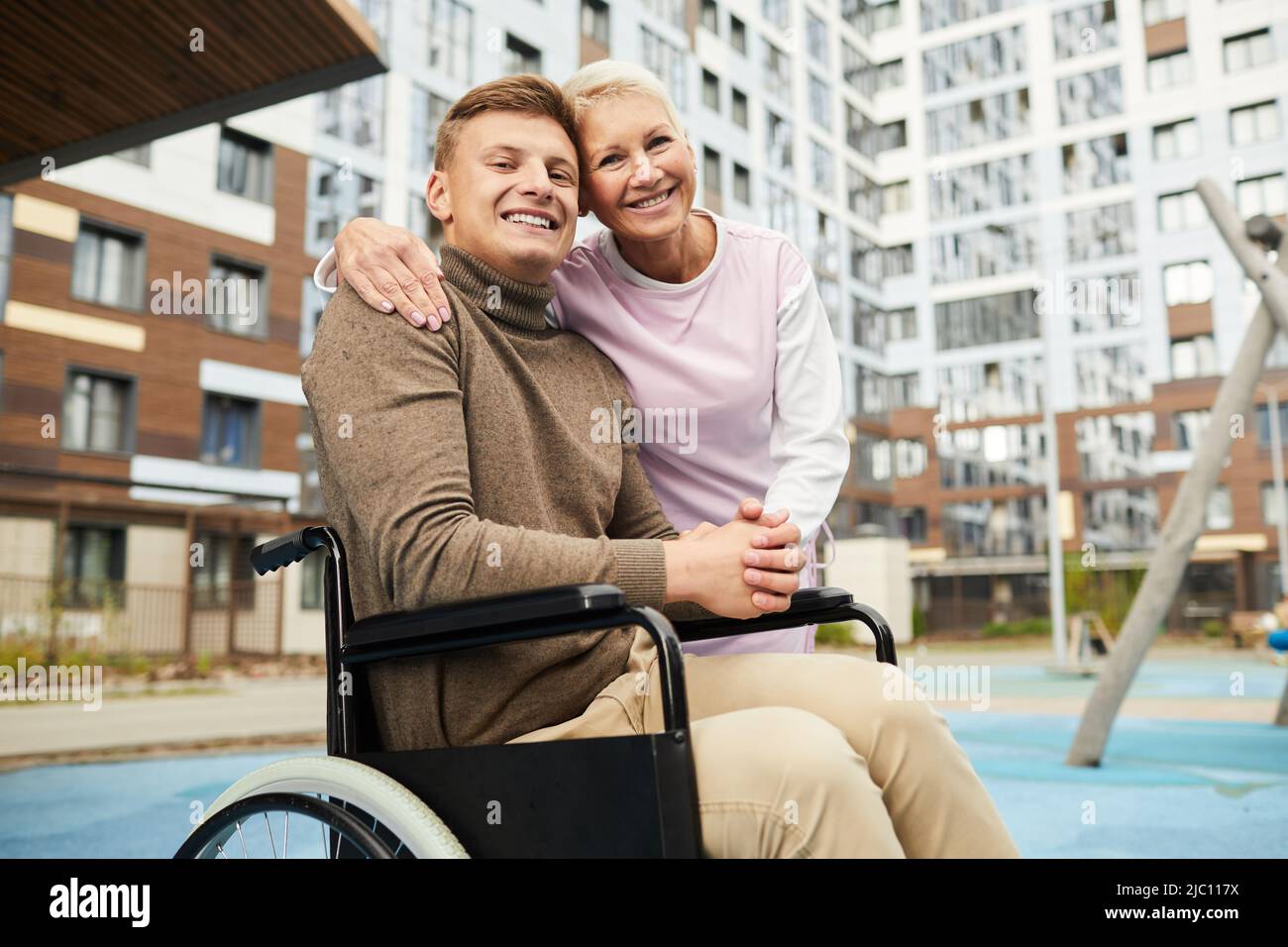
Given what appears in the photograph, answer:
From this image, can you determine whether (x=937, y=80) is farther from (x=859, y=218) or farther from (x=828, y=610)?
(x=828, y=610)

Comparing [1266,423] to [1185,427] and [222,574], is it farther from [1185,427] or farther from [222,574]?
[222,574]

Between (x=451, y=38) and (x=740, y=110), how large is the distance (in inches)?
264

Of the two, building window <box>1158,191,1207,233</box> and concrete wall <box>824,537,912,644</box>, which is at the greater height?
building window <box>1158,191,1207,233</box>

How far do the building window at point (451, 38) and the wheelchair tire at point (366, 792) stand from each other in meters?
12.7

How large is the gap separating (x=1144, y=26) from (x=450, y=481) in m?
25.9

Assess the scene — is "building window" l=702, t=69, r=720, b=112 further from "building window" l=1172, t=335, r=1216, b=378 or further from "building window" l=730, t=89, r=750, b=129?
"building window" l=1172, t=335, r=1216, b=378

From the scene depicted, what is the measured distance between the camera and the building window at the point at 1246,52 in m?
21.5

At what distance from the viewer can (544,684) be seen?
1.03 metres

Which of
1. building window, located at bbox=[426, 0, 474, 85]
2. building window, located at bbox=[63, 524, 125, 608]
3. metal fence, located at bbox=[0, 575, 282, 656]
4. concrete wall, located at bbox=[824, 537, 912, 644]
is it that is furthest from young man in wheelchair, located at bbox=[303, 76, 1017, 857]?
concrete wall, located at bbox=[824, 537, 912, 644]

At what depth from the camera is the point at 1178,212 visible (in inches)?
858

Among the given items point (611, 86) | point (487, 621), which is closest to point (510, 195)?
point (611, 86)

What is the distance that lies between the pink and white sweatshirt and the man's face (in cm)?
16

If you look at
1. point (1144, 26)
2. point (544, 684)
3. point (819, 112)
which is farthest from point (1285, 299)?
point (1144, 26)

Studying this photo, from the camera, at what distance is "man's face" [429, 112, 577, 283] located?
45.1 inches
